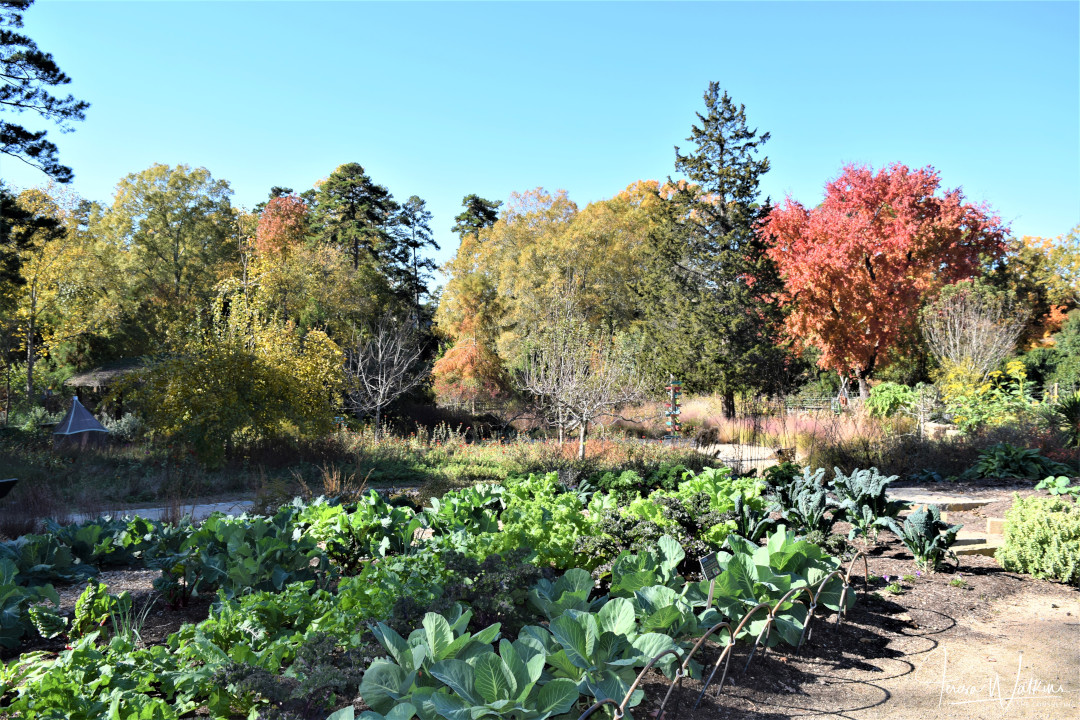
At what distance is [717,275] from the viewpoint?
18672 millimetres

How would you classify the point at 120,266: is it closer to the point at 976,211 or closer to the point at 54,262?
the point at 54,262

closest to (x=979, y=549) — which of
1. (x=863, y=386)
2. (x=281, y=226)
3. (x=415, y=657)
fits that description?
(x=415, y=657)

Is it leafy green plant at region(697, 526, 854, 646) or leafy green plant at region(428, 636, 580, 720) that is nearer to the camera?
leafy green plant at region(428, 636, 580, 720)

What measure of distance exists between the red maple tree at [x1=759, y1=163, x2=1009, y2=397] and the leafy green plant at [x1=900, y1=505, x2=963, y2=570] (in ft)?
44.7

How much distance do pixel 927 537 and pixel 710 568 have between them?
200 cm

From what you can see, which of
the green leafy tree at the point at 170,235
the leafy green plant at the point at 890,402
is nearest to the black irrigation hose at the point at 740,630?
the leafy green plant at the point at 890,402

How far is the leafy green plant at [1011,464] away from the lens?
819 centimetres

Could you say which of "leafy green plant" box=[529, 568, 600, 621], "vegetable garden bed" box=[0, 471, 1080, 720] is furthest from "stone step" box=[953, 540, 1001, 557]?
"leafy green plant" box=[529, 568, 600, 621]

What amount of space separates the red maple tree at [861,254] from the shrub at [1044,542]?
13.3 m

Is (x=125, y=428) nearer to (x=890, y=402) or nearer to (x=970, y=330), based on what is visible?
(x=890, y=402)

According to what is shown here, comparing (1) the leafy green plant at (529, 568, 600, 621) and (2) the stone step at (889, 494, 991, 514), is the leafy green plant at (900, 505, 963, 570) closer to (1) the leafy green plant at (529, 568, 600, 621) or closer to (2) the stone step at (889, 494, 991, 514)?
(2) the stone step at (889, 494, 991, 514)

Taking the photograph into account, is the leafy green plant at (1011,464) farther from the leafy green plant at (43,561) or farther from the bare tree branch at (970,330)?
the leafy green plant at (43,561)

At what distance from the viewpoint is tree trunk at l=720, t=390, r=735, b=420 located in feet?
56.4

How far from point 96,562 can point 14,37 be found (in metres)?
10.7
